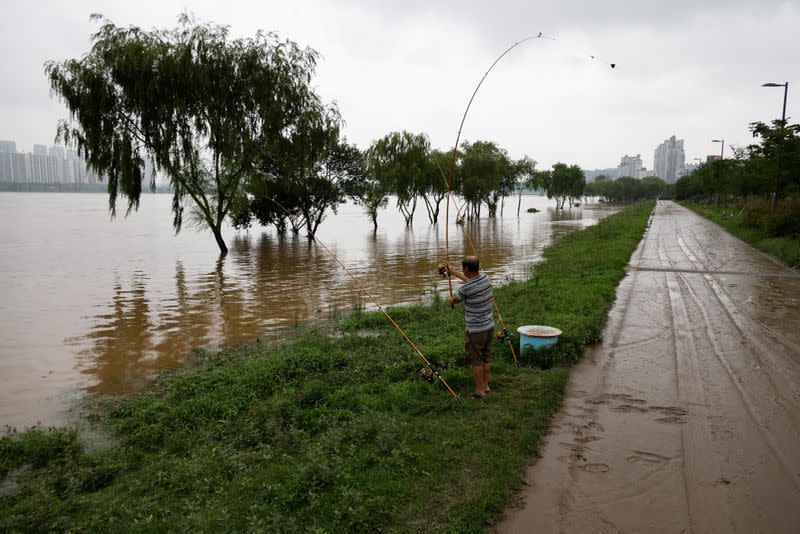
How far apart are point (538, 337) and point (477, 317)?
1890 millimetres

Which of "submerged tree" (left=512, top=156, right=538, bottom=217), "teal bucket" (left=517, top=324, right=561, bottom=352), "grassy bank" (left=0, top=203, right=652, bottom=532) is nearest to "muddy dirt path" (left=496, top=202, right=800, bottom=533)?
"grassy bank" (left=0, top=203, right=652, bottom=532)

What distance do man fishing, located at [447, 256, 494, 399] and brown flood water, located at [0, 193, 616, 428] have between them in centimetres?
551

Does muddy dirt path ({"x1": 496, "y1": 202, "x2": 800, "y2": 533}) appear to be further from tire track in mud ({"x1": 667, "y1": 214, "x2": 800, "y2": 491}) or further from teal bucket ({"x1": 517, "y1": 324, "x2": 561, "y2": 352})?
teal bucket ({"x1": 517, "y1": 324, "x2": 561, "y2": 352})

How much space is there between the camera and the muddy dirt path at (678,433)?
3854 mm

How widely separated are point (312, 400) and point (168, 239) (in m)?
35.8

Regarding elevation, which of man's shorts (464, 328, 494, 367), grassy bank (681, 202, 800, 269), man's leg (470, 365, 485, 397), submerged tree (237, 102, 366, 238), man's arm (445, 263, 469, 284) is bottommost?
man's leg (470, 365, 485, 397)

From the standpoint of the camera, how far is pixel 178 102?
899 inches

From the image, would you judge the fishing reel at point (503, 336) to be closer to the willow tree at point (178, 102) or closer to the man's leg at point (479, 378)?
the man's leg at point (479, 378)

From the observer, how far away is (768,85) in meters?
24.3

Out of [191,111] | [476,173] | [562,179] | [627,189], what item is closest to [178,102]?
[191,111]

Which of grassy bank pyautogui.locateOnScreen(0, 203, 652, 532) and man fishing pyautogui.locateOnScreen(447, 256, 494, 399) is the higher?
man fishing pyautogui.locateOnScreen(447, 256, 494, 399)

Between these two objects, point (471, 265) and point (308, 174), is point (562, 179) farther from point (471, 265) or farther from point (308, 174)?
point (471, 265)

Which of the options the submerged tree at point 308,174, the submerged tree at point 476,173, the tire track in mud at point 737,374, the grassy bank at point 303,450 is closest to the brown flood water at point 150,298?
the grassy bank at point 303,450

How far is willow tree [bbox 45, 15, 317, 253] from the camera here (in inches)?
858
